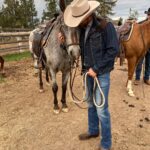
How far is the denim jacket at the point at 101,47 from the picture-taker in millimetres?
3863

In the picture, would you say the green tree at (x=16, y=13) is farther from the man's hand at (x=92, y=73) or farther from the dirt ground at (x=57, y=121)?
the man's hand at (x=92, y=73)

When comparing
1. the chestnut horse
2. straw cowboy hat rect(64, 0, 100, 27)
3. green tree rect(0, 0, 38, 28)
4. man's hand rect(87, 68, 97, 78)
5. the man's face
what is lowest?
green tree rect(0, 0, 38, 28)

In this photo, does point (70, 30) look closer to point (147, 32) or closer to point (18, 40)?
point (147, 32)

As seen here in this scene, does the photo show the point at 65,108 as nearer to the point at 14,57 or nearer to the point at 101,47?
the point at 101,47

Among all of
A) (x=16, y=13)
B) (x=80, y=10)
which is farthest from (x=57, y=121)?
(x=16, y=13)

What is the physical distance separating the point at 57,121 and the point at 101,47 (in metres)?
2.20

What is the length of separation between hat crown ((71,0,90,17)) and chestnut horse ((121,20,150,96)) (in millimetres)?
3365

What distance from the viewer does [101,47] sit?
3.92 meters

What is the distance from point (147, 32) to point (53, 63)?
2746mm

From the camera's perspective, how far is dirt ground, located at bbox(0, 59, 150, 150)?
4770 millimetres

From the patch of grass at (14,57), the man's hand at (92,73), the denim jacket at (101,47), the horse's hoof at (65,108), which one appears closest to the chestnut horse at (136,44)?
the horse's hoof at (65,108)

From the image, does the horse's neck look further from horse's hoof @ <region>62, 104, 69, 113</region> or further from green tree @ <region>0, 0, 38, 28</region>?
green tree @ <region>0, 0, 38, 28</region>

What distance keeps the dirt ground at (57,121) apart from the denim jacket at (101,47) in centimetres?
136

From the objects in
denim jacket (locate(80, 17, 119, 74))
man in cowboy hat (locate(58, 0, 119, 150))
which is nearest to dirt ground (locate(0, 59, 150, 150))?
man in cowboy hat (locate(58, 0, 119, 150))
